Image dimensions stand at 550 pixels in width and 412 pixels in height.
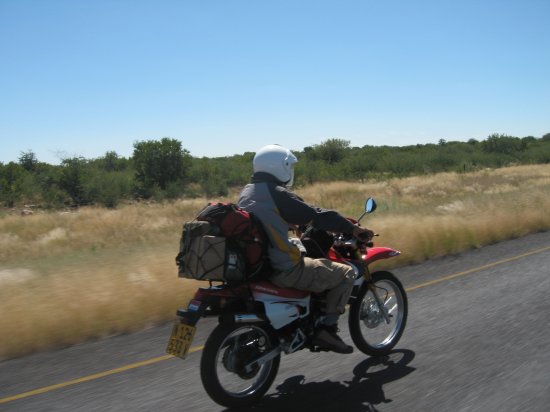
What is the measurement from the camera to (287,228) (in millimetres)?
4270

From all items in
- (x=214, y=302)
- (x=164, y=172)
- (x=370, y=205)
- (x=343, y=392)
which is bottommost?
(x=343, y=392)

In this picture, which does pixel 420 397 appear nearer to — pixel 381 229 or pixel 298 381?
pixel 298 381

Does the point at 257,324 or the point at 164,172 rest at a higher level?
the point at 164,172

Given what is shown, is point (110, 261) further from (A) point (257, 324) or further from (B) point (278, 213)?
(B) point (278, 213)

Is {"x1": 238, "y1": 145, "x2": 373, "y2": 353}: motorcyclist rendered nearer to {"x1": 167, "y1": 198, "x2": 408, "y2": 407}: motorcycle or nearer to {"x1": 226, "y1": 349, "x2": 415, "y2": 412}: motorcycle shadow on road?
{"x1": 167, "y1": 198, "x2": 408, "y2": 407}: motorcycle

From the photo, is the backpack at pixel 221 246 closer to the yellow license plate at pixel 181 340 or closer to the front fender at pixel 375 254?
the yellow license plate at pixel 181 340

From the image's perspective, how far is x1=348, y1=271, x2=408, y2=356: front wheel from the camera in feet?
16.5

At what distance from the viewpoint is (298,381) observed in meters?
4.70

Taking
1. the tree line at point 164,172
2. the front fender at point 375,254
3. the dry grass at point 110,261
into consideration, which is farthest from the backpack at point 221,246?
the tree line at point 164,172

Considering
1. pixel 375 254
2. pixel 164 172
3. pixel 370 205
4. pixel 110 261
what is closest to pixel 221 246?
pixel 370 205

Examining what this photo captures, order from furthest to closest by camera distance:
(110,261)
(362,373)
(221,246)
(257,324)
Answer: (110,261) < (362,373) < (257,324) < (221,246)

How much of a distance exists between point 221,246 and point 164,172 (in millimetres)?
45486

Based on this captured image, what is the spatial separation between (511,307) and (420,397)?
318cm

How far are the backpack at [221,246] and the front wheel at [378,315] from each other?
4.61 ft
